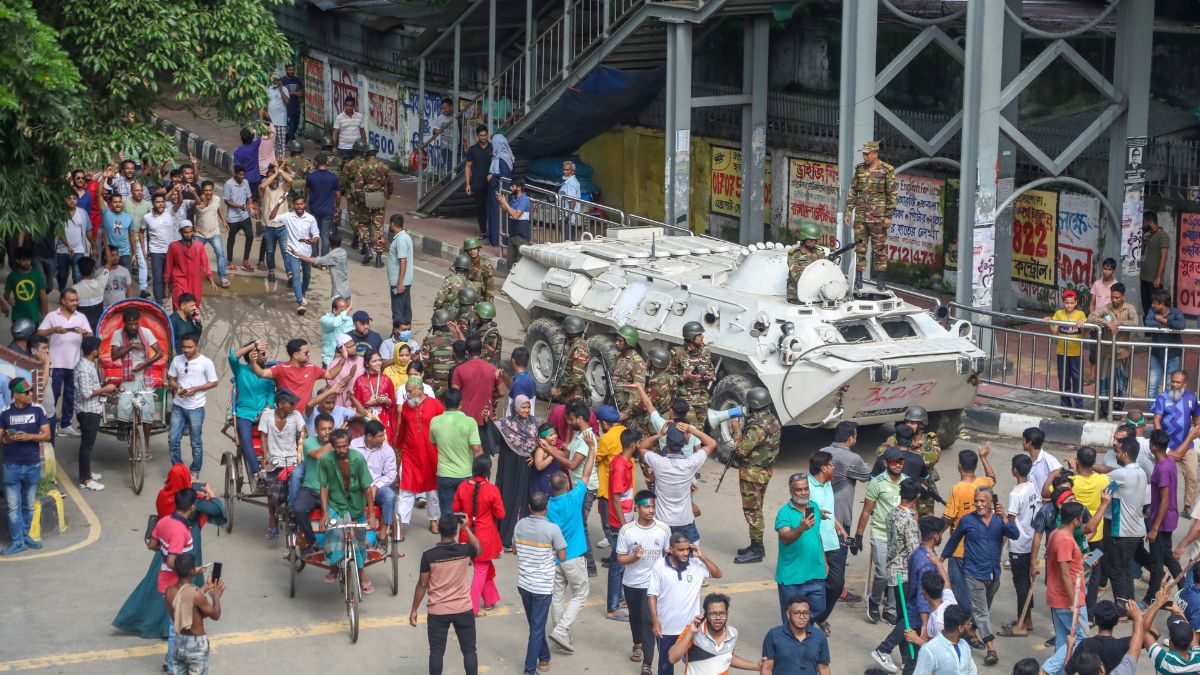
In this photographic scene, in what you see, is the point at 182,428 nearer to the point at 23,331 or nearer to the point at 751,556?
the point at 23,331

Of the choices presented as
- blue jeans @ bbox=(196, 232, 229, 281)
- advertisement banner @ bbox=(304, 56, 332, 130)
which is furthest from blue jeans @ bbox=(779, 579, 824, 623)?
advertisement banner @ bbox=(304, 56, 332, 130)

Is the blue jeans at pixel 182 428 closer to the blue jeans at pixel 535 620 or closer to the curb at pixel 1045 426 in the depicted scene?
the blue jeans at pixel 535 620

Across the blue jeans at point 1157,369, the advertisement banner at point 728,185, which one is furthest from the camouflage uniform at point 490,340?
the advertisement banner at point 728,185

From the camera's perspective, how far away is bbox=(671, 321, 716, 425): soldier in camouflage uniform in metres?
16.6

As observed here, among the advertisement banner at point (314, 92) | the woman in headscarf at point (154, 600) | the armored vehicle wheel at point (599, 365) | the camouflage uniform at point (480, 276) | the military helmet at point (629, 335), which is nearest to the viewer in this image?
the woman in headscarf at point (154, 600)

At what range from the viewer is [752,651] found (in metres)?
13.4

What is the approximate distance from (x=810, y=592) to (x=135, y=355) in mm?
7288

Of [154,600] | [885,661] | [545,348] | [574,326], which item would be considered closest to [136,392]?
[154,600]

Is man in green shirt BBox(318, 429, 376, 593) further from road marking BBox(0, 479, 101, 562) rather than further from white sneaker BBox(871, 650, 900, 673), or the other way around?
white sneaker BBox(871, 650, 900, 673)

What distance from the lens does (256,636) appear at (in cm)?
1345

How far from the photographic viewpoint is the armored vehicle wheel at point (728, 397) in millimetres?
17484

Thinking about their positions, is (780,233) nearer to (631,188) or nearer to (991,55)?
(631,188)

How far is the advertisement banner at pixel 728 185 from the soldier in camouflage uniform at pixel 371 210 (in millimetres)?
5617

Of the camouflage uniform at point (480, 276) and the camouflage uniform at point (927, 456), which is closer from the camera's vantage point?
the camouflage uniform at point (927, 456)
